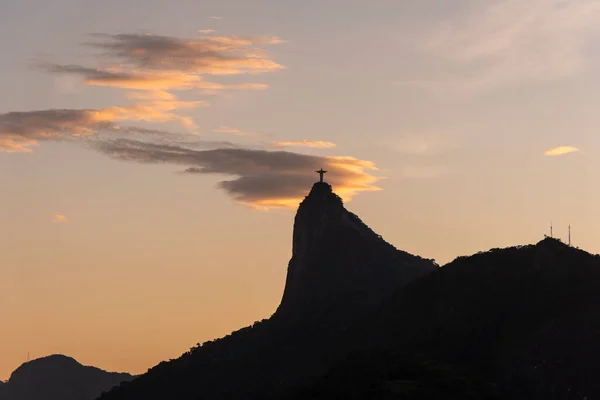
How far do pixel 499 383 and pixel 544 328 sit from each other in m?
14.4

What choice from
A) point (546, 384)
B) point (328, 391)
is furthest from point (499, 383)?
point (328, 391)

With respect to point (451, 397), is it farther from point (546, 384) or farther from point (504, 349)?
point (504, 349)

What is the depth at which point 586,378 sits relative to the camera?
177500mm

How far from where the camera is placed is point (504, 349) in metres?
198

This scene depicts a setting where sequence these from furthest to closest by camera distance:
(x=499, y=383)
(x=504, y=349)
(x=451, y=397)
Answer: (x=504, y=349) → (x=499, y=383) → (x=451, y=397)

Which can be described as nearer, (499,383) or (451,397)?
(451,397)

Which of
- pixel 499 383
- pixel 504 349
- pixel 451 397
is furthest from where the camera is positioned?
pixel 504 349

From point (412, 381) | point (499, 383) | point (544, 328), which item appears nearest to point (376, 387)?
point (412, 381)

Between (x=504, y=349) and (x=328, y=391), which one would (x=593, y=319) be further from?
(x=328, y=391)

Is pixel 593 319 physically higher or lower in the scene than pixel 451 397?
higher

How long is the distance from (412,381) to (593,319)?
3068 centimetres

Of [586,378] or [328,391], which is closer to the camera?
[586,378]

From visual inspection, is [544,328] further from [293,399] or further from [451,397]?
[293,399]

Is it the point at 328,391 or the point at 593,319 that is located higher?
the point at 593,319
